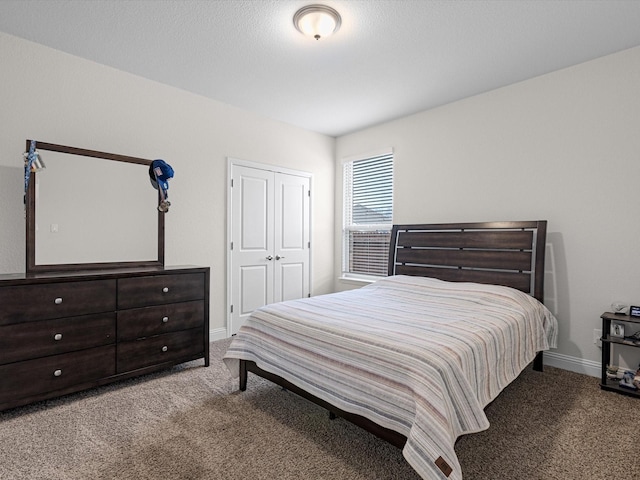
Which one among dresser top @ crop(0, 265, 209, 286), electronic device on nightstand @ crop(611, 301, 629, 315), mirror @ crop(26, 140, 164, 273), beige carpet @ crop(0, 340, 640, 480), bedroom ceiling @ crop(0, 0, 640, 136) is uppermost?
bedroom ceiling @ crop(0, 0, 640, 136)

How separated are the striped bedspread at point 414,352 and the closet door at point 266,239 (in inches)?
59.0

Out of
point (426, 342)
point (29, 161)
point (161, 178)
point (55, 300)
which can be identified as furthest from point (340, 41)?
point (55, 300)

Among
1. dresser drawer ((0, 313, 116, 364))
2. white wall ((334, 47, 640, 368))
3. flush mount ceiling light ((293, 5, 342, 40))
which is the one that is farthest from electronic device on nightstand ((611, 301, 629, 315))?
dresser drawer ((0, 313, 116, 364))

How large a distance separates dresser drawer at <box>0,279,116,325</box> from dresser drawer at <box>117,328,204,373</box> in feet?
1.19

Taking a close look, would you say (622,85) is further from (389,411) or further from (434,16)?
(389,411)

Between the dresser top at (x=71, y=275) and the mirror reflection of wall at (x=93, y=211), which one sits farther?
the mirror reflection of wall at (x=93, y=211)

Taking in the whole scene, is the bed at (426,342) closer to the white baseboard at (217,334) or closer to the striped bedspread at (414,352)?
the striped bedspread at (414,352)

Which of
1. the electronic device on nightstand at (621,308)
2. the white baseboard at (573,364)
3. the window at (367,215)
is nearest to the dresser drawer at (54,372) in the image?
the window at (367,215)

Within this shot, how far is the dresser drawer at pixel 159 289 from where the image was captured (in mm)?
2645

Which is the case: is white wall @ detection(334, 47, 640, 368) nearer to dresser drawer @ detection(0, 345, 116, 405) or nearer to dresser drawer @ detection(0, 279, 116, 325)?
dresser drawer @ detection(0, 279, 116, 325)

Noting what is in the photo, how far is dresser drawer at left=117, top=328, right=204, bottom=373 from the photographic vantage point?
2637mm

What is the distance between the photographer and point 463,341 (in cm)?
181

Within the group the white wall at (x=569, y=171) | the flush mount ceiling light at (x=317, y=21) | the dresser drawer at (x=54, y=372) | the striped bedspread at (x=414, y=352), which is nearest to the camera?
the striped bedspread at (x=414, y=352)

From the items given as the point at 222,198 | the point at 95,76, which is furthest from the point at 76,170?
the point at 222,198
